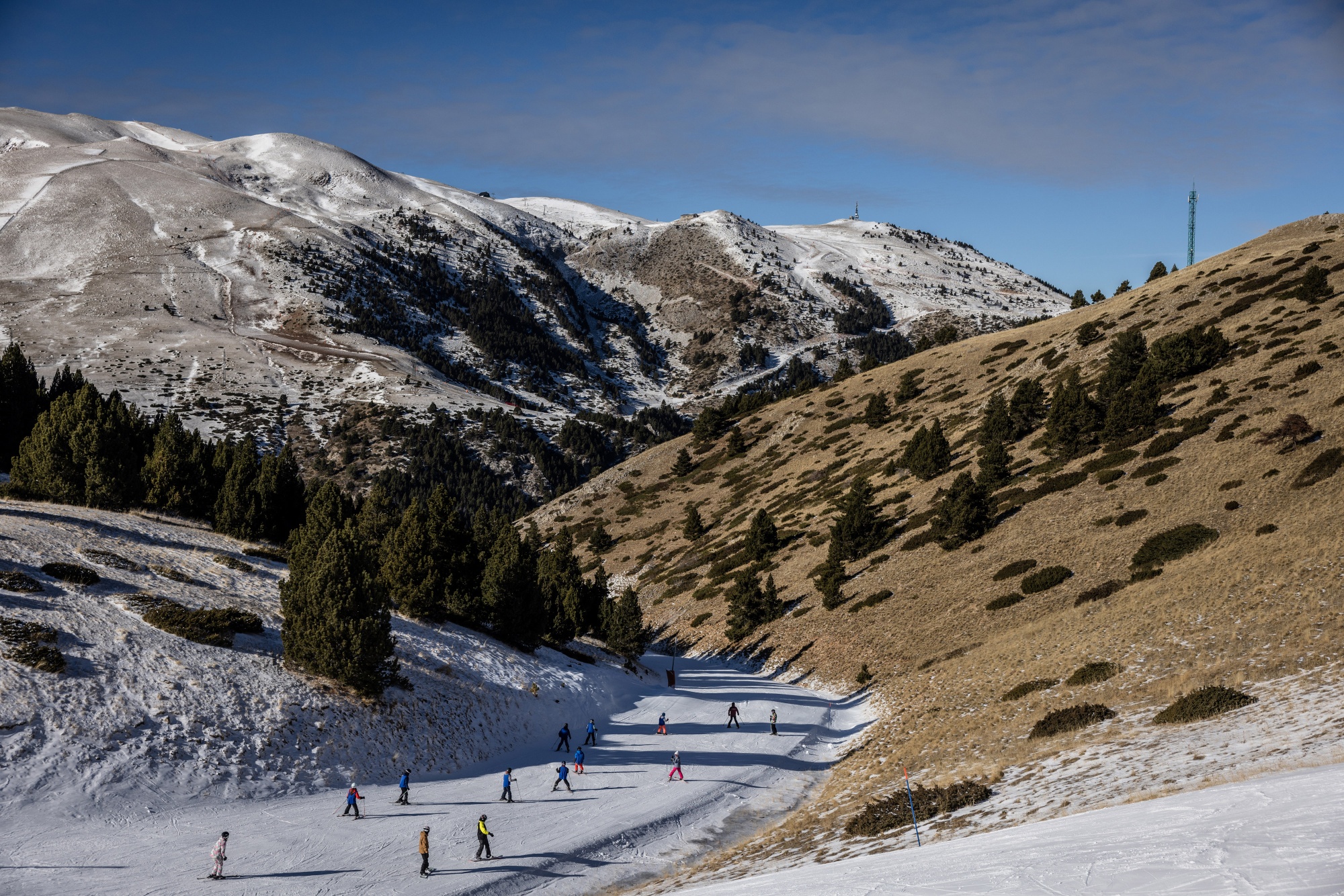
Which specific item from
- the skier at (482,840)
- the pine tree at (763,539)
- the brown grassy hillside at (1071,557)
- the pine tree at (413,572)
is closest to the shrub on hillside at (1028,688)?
the brown grassy hillside at (1071,557)

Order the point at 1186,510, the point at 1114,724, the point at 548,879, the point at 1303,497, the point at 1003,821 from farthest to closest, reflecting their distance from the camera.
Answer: the point at 1186,510 → the point at 1303,497 → the point at 1114,724 → the point at 548,879 → the point at 1003,821

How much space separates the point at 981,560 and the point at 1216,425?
638 inches

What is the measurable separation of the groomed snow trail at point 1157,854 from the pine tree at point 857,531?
38.8m

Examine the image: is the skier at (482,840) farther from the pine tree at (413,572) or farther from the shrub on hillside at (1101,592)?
the shrub on hillside at (1101,592)

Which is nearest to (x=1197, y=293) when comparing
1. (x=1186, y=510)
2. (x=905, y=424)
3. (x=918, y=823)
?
(x=905, y=424)

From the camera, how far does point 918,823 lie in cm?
2234

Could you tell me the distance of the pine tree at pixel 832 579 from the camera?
2099 inches

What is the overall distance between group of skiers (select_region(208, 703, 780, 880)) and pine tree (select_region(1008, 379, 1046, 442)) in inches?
1423

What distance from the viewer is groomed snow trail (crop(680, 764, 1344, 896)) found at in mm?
12125

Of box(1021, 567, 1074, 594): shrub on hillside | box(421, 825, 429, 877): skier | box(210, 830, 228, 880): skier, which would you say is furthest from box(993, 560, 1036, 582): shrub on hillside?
box(210, 830, 228, 880): skier

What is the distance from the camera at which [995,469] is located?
2213 inches

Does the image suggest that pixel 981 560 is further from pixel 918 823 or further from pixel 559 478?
pixel 559 478

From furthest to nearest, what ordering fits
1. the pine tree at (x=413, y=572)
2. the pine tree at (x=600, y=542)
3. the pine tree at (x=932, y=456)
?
the pine tree at (x=600, y=542) → the pine tree at (x=932, y=456) → the pine tree at (x=413, y=572)

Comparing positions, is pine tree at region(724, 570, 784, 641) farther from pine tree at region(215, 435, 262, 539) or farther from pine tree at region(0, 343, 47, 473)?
pine tree at region(0, 343, 47, 473)
